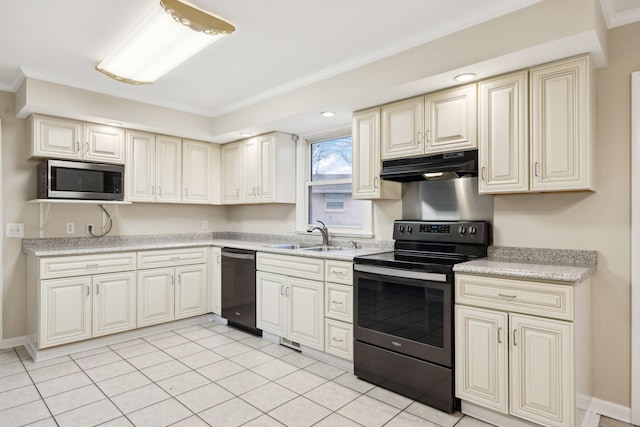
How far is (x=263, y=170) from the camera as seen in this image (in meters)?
4.25

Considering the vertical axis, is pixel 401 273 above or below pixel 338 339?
above

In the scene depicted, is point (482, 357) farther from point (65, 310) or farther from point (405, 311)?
point (65, 310)

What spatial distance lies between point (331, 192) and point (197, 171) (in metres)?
1.76

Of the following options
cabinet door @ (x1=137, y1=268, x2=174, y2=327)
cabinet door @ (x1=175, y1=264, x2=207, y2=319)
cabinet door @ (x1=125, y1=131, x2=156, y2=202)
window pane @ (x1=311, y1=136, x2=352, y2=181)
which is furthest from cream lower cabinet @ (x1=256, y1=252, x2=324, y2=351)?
cabinet door @ (x1=125, y1=131, x2=156, y2=202)

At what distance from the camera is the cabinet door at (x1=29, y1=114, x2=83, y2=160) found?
133 inches

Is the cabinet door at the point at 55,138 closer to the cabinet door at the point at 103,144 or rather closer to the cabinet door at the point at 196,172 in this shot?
the cabinet door at the point at 103,144

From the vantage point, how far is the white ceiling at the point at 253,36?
2.21 metres

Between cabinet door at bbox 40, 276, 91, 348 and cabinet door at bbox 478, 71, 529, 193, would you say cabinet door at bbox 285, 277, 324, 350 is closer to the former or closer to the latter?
cabinet door at bbox 478, 71, 529, 193

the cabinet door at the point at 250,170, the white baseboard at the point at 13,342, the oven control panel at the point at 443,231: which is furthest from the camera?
the cabinet door at the point at 250,170

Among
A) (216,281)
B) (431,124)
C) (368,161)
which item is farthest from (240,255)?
(431,124)

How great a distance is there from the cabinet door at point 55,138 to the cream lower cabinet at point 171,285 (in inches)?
46.6

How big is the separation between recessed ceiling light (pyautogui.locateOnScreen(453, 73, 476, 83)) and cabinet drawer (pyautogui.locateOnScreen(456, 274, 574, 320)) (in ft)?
4.29

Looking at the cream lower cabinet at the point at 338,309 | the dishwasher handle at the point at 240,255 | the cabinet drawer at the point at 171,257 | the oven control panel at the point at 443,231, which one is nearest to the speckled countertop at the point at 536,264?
the oven control panel at the point at 443,231

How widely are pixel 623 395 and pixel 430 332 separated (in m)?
1.20
